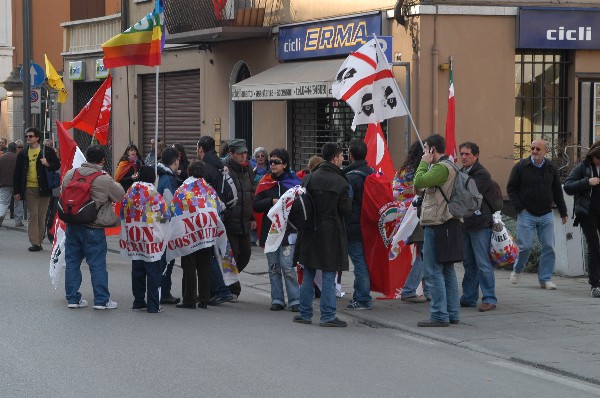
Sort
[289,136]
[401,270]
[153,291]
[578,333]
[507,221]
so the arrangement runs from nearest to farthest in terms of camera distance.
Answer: [578,333], [153,291], [401,270], [507,221], [289,136]

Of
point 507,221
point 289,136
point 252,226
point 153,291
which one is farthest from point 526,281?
point 289,136

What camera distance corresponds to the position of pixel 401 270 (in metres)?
12.8

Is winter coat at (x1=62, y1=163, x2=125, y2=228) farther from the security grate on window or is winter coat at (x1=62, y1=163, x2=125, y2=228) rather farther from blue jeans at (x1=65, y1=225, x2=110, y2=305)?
the security grate on window

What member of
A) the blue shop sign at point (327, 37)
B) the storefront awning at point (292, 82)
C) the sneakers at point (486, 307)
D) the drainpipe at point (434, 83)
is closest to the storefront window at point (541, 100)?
the drainpipe at point (434, 83)

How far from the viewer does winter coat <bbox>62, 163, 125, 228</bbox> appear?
39.3ft

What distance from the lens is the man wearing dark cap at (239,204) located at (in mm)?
12610

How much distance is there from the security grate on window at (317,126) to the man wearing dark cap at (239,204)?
751 cm

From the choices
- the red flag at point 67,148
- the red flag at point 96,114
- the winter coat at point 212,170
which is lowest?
the winter coat at point 212,170

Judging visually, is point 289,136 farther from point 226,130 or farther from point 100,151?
point 100,151

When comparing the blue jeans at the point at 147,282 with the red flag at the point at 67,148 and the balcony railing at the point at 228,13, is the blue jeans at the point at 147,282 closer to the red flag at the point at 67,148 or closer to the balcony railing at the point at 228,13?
the red flag at the point at 67,148

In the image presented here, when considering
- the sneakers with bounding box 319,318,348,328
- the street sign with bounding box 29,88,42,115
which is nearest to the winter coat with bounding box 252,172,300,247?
the sneakers with bounding box 319,318,348,328

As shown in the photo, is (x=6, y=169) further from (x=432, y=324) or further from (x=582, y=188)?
(x=432, y=324)

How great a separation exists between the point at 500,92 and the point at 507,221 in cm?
262

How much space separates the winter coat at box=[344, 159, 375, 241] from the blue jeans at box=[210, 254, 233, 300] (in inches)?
60.2
